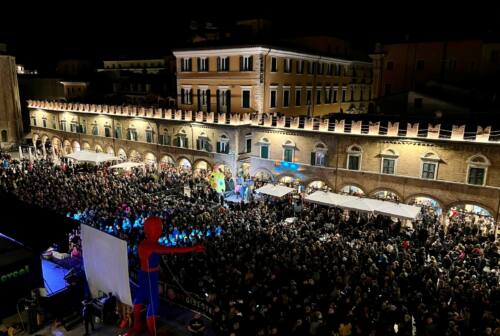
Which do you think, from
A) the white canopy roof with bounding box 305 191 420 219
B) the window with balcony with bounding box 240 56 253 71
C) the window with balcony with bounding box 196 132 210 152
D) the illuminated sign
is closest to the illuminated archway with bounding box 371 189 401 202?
the white canopy roof with bounding box 305 191 420 219

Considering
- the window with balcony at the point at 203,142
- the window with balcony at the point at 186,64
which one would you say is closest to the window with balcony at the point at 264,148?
the window with balcony at the point at 203,142

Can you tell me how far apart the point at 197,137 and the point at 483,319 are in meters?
23.8

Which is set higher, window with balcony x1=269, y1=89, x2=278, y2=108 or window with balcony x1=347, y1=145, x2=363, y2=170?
window with balcony x1=269, y1=89, x2=278, y2=108

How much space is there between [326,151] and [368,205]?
567cm

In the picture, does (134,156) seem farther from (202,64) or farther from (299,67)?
(299,67)

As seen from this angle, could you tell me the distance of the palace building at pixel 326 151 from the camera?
2131cm

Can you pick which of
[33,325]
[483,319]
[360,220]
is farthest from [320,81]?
[33,325]

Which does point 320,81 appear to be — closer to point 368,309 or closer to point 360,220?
point 360,220

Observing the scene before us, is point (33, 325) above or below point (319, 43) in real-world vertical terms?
below

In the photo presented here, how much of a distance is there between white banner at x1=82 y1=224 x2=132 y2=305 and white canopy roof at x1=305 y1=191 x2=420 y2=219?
13547 mm

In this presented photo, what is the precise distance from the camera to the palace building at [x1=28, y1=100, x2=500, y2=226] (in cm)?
2131

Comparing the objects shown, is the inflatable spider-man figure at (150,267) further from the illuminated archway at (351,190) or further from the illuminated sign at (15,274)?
the illuminated archway at (351,190)

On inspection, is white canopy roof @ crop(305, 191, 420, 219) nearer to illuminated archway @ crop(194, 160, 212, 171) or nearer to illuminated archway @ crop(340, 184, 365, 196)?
illuminated archway @ crop(340, 184, 365, 196)

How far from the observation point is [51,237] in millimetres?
13078
